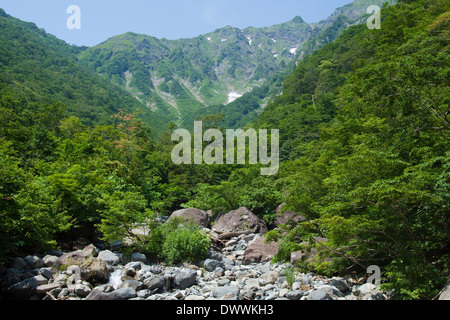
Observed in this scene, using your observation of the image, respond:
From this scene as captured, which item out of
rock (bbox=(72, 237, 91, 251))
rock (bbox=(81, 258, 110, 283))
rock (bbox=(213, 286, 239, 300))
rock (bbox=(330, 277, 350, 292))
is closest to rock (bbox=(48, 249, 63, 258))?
rock (bbox=(72, 237, 91, 251))

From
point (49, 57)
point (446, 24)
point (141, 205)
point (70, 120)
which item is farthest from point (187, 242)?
point (49, 57)

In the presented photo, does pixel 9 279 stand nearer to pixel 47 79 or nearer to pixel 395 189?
pixel 395 189

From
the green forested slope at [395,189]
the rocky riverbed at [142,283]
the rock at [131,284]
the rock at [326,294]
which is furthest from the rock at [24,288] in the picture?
the rock at [326,294]

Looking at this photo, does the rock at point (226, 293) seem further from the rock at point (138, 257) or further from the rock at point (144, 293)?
the rock at point (138, 257)

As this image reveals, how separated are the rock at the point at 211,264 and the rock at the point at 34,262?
232 inches

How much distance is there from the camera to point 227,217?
19453 millimetres

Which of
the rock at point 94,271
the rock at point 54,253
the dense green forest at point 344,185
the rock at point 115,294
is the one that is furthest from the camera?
the rock at point 54,253

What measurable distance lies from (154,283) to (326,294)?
17.0 ft

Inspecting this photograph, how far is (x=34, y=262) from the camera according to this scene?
9117 mm

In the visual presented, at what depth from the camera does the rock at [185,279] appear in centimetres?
954

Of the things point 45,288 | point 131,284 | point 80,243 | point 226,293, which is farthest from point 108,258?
point 226,293

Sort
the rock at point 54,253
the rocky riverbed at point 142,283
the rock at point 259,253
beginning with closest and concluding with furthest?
the rocky riverbed at point 142,283
the rock at point 54,253
the rock at point 259,253

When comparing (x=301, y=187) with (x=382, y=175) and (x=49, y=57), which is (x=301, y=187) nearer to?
(x=382, y=175)

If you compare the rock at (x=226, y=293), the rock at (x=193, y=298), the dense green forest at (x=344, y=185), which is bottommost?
the rock at (x=193, y=298)
